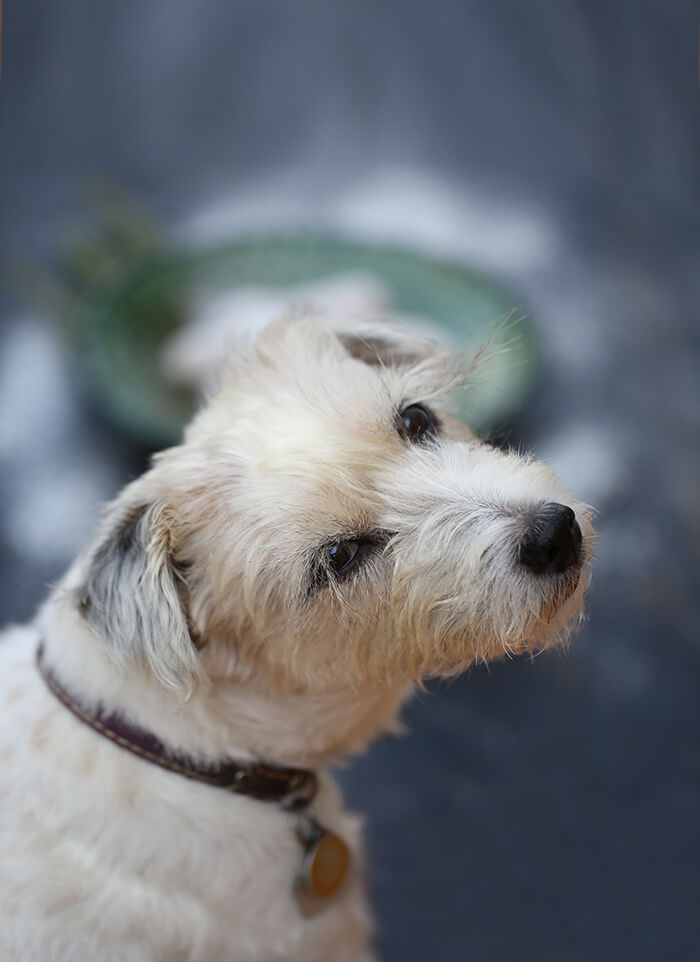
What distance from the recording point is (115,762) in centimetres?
163

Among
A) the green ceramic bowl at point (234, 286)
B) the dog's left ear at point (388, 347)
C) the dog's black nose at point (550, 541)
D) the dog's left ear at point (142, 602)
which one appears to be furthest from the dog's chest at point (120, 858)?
the green ceramic bowl at point (234, 286)

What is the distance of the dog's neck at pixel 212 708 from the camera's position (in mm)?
1627

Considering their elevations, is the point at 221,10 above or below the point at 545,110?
below

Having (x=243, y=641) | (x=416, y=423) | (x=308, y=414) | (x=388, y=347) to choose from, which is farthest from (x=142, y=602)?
(x=388, y=347)

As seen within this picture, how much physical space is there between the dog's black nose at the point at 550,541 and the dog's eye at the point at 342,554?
313 mm

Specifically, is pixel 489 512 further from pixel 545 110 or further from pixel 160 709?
pixel 545 110

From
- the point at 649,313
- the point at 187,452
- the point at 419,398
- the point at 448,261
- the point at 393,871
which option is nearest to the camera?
the point at 187,452

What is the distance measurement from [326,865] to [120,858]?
44 centimetres

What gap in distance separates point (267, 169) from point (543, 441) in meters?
2.48

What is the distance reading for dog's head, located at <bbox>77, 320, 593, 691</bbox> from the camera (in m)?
1.53

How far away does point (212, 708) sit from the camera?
65.2 inches

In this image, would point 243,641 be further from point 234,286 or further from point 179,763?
point 234,286

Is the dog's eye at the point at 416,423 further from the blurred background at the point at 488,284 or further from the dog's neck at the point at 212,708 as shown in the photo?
the blurred background at the point at 488,284

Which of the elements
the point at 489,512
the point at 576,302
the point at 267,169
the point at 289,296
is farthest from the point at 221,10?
the point at 489,512
